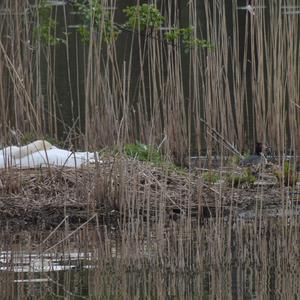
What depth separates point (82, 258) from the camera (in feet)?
28.7

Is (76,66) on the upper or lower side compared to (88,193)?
upper

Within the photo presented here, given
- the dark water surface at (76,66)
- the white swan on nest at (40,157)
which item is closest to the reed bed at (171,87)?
the white swan on nest at (40,157)

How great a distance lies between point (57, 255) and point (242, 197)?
2.53 metres

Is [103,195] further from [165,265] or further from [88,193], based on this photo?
[165,265]

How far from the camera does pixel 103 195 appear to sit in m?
10.2

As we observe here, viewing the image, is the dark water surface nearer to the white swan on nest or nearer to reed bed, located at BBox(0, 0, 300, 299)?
reed bed, located at BBox(0, 0, 300, 299)

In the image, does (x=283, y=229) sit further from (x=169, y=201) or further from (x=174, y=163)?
(x=174, y=163)

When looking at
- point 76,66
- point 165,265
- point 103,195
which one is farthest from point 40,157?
point 76,66

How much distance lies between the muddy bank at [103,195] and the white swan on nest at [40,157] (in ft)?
0.39

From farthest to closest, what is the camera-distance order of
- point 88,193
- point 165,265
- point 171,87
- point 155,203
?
point 171,87
point 88,193
point 155,203
point 165,265

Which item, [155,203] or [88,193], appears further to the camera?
[88,193]

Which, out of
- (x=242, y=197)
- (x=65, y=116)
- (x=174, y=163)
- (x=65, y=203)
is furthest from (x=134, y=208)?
(x=65, y=116)

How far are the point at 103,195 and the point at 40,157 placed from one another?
1.21m

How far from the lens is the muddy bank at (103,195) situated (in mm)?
10016
